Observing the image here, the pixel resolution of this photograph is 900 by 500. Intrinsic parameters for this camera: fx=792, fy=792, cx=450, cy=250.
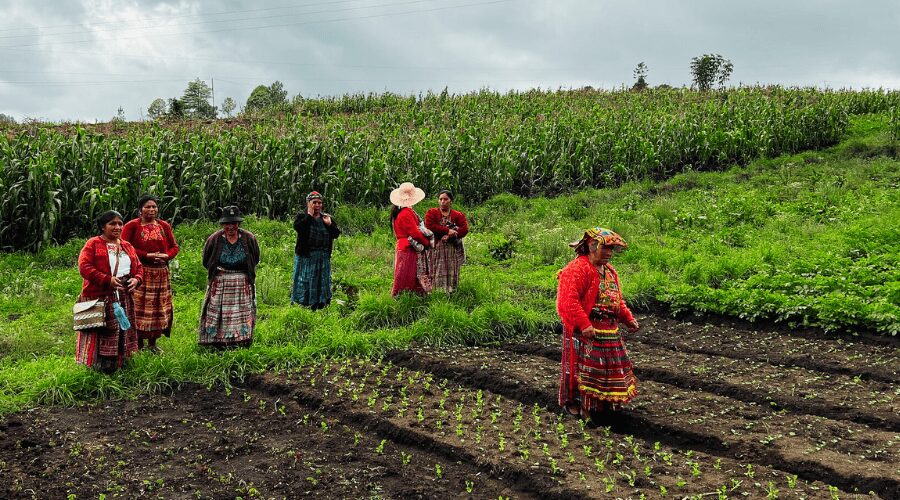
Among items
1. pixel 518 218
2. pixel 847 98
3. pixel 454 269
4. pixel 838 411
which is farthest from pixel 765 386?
pixel 847 98

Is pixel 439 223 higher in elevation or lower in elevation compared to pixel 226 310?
higher

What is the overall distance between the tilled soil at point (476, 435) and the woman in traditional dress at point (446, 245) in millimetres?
2034

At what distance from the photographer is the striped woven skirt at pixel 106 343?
7770mm

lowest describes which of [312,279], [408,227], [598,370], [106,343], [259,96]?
[106,343]

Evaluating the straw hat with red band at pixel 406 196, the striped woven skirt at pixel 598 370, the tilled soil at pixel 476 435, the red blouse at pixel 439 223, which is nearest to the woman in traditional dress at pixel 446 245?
the red blouse at pixel 439 223

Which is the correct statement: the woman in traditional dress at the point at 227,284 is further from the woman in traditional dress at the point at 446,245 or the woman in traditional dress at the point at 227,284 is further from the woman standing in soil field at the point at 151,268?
the woman in traditional dress at the point at 446,245

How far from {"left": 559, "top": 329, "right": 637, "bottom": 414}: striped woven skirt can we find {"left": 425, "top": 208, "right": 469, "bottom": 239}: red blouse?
12.9 feet

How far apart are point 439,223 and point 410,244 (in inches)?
24.2

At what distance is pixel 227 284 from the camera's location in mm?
8500

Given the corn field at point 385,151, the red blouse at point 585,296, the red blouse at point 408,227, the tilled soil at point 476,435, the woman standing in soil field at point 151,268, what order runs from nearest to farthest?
the tilled soil at point 476,435 < the red blouse at point 585,296 < the woman standing in soil field at point 151,268 < the red blouse at point 408,227 < the corn field at point 385,151

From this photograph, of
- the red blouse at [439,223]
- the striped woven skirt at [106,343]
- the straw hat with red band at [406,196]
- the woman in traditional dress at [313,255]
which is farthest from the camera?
the red blouse at [439,223]

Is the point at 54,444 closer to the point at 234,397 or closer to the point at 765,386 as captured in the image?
the point at 234,397

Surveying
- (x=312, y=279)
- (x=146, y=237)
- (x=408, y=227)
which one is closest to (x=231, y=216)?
(x=146, y=237)

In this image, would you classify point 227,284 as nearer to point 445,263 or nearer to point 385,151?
point 445,263
